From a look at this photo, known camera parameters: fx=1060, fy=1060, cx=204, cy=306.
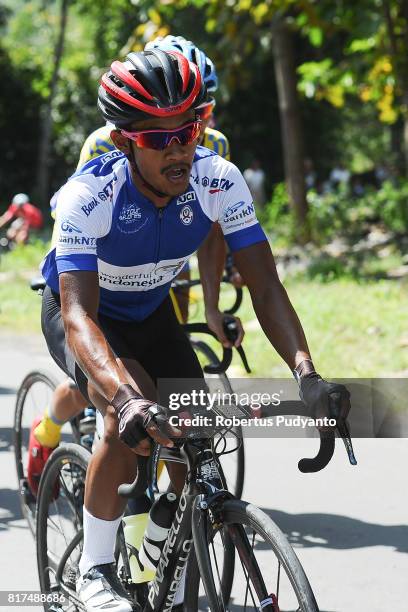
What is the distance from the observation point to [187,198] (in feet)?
11.7

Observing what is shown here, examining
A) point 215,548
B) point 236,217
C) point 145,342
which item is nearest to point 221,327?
point 145,342

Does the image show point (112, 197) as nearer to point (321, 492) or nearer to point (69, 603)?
point (69, 603)

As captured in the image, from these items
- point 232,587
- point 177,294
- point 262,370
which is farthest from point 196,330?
point 262,370

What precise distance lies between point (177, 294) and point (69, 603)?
2.43 m

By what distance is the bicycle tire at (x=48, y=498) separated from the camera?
12.6ft

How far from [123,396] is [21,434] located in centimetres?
260

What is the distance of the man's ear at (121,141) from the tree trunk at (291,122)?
13.4 metres

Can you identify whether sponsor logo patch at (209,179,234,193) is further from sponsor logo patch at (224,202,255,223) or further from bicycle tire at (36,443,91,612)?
bicycle tire at (36,443,91,612)

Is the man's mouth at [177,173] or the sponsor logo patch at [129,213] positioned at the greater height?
the man's mouth at [177,173]

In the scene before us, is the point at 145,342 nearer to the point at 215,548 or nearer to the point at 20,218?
the point at 215,548

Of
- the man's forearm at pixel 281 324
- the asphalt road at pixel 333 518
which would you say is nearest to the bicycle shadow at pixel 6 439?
the asphalt road at pixel 333 518

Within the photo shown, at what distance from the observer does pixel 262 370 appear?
28.2ft

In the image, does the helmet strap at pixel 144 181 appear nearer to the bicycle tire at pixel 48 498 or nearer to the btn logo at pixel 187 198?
the btn logo at pixel 187 198

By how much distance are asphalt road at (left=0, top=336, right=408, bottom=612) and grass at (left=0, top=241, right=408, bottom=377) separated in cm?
122
